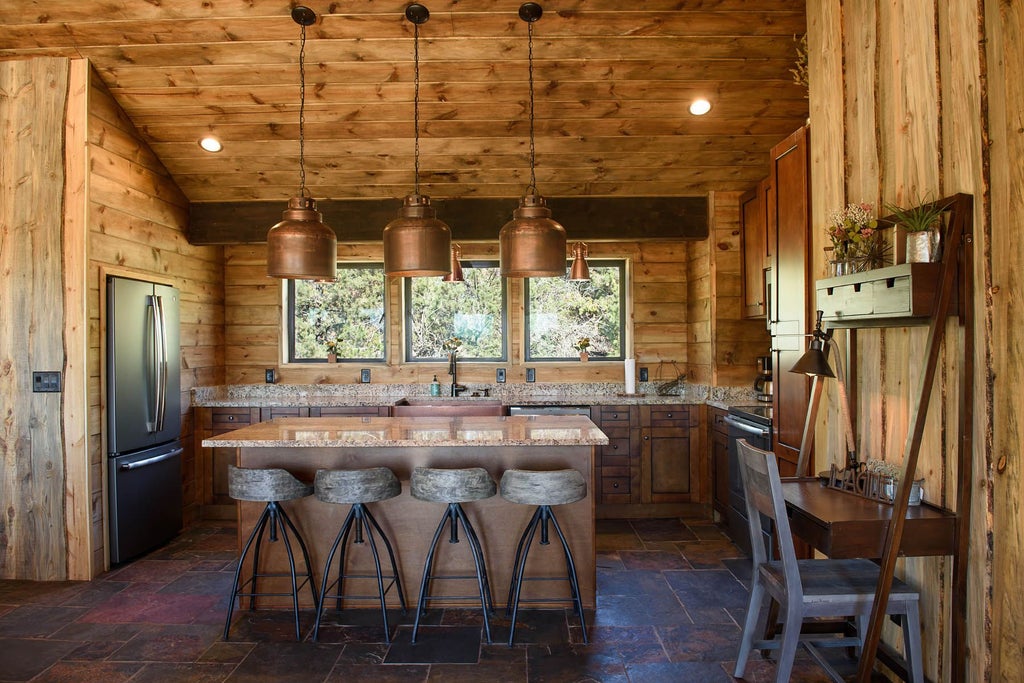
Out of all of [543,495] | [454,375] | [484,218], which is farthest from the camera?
[454,375]

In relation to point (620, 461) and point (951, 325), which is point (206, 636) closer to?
point (620, 461)

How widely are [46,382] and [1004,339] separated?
192 inches

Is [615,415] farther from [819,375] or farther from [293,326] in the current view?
[293,326]

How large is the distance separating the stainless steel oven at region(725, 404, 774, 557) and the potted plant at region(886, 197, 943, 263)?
1806 mm

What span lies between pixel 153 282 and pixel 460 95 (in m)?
2.57

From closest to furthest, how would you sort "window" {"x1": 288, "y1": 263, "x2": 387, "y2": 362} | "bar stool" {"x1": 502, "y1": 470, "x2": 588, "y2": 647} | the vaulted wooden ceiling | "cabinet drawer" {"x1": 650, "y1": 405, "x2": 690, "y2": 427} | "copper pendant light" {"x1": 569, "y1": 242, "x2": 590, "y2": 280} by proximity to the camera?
1. "bar stool" {"x1": 502, "y1": 470, "x2": 588, "y2": 647}
2. the vaulted wooden ceiling
3. "copper pendant light" {"x1": 569, "y1": 242, "x2": 590, "y2": 280}
4. "cabinet drawer" {"x1": 650, "y1": 405, "x2": 690, "y2": 427}
5. "window" {"x1": 288, "y1": 263, "x2": 387, "y2": 362}

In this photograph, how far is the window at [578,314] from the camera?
5.96m

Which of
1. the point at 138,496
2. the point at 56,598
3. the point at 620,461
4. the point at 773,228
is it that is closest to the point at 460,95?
the point at 773,228

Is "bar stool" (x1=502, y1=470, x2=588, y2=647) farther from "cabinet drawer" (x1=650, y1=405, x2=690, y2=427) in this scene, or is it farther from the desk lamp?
"cabinet drawer" (x1=650, y1=405, x2=690, y2=427)

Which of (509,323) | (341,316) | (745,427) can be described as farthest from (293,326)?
(745,427)

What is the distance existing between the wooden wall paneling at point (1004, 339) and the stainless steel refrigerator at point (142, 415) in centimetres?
458

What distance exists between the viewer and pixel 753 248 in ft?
15.8

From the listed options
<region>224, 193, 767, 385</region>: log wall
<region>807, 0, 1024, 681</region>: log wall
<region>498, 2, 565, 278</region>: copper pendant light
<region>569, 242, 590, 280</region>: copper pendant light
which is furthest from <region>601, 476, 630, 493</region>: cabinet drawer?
<region>498, 2, 565, 278</region>: copper pendant light

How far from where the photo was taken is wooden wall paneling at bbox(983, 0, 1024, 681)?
2068 mm
